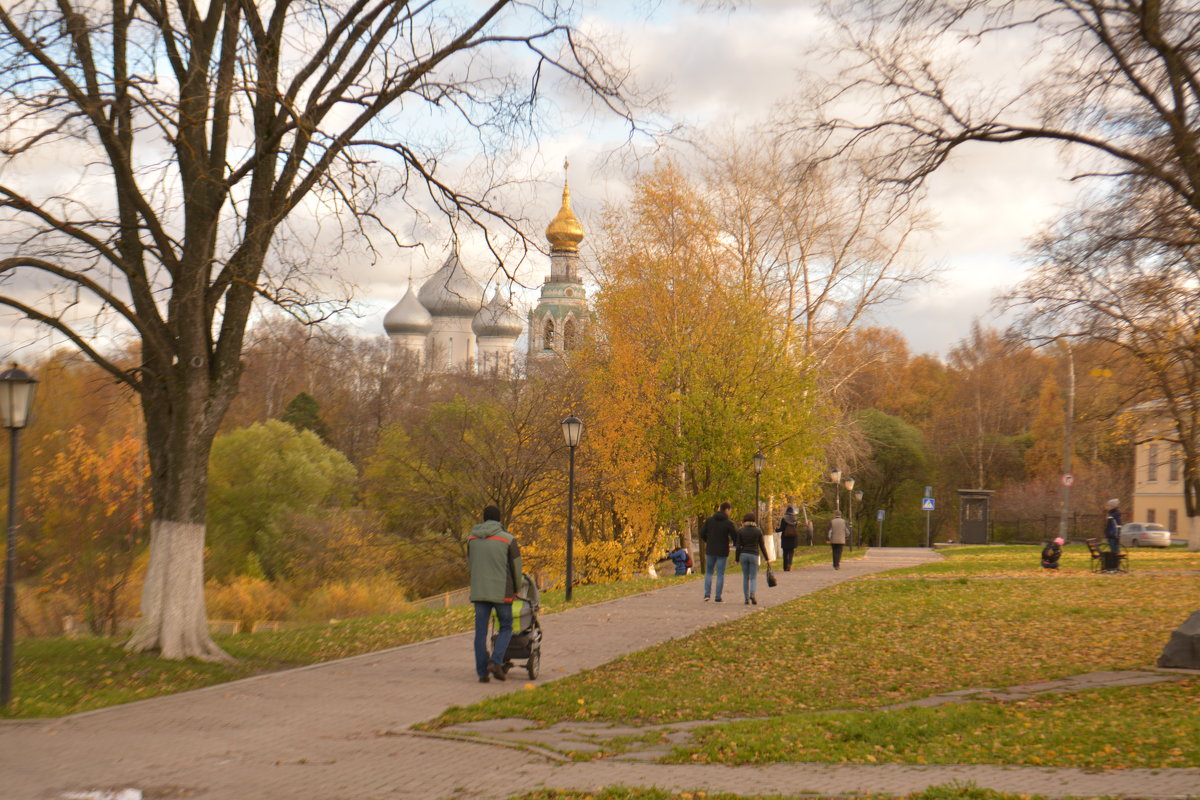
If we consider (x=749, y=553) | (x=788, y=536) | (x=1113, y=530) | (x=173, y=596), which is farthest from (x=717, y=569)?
(x=1113, y=530)

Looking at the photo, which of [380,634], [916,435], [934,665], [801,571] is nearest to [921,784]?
[934,665]

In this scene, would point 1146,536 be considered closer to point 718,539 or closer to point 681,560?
point 681,560

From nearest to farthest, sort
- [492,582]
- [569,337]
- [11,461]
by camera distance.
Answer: [11,461] < [492,582] < [569,337]

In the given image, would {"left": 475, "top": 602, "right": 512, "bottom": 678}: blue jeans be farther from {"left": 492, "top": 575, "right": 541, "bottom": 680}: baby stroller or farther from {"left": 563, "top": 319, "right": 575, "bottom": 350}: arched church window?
{"left": 563, "top": 319, "right": 575, "bottom": 350}: arched church window

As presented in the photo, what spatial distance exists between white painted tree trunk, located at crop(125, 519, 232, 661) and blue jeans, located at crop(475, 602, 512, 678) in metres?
3.03

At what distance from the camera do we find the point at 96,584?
20547 mm

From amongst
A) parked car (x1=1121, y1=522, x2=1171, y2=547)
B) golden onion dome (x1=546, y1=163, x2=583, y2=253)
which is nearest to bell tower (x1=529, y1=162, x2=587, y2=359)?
golden onion dome (x1=546, y1=163, x2=583, y2=253)

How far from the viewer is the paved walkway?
22.7ft

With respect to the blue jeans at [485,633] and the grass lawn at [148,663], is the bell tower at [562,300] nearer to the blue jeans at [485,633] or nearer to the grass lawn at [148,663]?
the grass lawn at [148,663]

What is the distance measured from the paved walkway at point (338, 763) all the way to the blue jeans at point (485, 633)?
237 mm

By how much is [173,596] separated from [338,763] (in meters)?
5.16

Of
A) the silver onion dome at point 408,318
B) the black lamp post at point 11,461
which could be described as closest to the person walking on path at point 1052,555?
the black lamp post at point 11,461

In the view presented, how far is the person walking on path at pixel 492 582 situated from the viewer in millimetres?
11297

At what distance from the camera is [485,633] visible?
11461 mm
